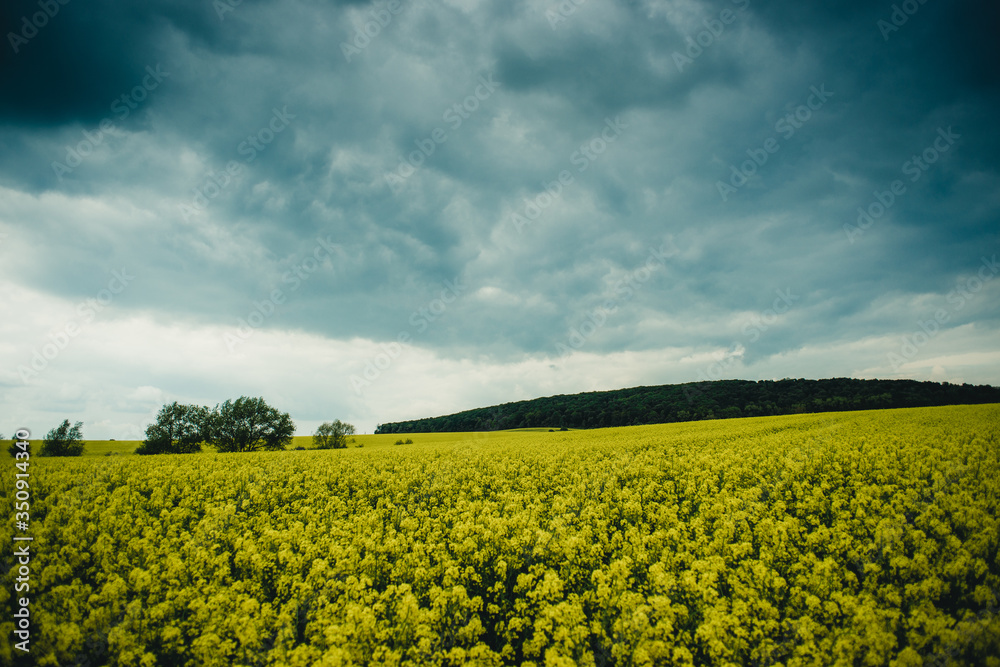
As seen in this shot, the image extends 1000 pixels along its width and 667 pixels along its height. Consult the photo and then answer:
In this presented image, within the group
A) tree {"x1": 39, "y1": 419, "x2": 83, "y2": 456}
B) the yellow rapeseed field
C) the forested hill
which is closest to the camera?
the yellow rapeseed field

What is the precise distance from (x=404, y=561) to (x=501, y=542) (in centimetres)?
283

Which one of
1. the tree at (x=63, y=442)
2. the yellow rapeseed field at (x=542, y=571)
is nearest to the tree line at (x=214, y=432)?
the tree at (x=63, y=442)

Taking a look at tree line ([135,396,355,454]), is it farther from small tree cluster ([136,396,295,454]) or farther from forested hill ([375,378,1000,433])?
forested hill ([375,378,1000,433])

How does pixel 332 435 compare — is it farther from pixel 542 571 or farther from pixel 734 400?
pixel 734 400

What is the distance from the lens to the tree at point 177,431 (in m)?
62.8

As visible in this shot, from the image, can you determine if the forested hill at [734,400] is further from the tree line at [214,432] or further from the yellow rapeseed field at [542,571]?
the yellow rapeseed field at [542,571]

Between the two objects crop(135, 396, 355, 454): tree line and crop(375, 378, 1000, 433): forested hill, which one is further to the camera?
crop(375, 378, 1000, 433): forested hill

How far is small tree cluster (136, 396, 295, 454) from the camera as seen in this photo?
64.0 m

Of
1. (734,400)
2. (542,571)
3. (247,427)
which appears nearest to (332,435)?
(247,427)

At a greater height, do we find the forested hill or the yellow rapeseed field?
the yellow rapeseed field

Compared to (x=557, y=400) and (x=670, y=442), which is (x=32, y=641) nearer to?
(x=670, y=442)

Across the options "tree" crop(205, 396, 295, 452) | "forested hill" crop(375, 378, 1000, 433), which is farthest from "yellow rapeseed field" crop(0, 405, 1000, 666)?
"forested hill" crop(375, 378, 1000, 433)

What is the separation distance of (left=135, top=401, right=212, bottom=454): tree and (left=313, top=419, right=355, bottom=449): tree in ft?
59.3

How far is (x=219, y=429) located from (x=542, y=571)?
76655 millimetres
